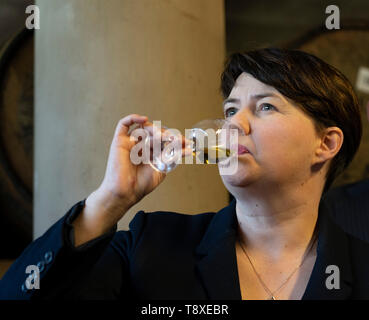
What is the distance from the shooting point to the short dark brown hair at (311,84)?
45.1 inches

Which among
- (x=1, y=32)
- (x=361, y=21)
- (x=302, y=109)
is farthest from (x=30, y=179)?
(x=361, y=21)

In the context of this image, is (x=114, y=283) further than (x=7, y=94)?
No

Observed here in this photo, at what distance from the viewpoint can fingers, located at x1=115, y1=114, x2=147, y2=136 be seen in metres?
0.99

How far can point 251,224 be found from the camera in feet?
3.84

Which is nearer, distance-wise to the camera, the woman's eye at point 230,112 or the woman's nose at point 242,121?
the woman's nose at point 242,121

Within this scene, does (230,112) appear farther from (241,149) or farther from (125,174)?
(125,174)

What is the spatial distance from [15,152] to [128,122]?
2113mm

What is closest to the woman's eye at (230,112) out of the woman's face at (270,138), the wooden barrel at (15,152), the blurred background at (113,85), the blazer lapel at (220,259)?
the woman's face at (270,138)

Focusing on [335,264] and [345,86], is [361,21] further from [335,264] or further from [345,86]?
[335,264]

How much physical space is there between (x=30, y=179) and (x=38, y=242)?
2.04 m

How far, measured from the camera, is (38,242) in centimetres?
101

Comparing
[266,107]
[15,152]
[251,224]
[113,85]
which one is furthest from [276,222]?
[15,152]

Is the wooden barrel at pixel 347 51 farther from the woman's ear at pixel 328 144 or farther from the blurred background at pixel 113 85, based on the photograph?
the woman's ear at pixel 328 144

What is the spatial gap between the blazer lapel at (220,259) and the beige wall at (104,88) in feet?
1.81
